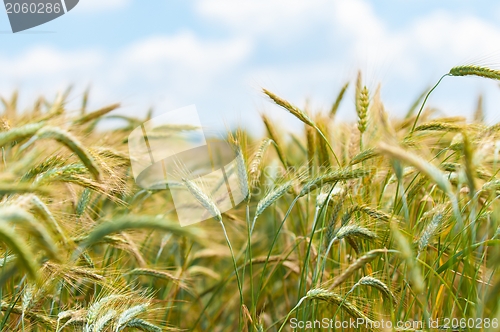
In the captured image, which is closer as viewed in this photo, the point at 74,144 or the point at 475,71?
the point at 74,144

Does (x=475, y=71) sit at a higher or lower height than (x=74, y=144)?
lower

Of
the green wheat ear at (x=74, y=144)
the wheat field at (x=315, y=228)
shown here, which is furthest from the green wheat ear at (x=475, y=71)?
the green wheat ear at (x=74, y=144)

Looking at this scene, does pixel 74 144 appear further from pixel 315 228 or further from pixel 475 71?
pixel 475 71

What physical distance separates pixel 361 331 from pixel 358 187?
0.72 m

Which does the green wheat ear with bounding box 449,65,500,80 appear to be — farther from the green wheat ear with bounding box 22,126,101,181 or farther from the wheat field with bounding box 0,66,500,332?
the green wheat ear with bounding box 22,126,101,181

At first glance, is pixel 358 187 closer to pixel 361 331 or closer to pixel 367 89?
pixel 367 89

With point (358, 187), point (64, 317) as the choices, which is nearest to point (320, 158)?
point (358, 187)

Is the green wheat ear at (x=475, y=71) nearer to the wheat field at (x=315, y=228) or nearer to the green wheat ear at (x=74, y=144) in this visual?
the wheat field at (x=315, y=228)

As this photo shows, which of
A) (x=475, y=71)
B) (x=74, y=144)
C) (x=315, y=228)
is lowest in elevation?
(x=315, y=228)

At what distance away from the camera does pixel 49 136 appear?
1739mm

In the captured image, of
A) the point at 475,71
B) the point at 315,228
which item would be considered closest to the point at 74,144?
the point at 315,228

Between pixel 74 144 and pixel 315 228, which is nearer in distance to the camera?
pixel 74 144

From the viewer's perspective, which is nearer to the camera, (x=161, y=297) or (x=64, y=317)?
(x=64, y=317)

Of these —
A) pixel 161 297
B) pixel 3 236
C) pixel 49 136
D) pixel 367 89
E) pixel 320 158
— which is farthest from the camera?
pixel 161 297
